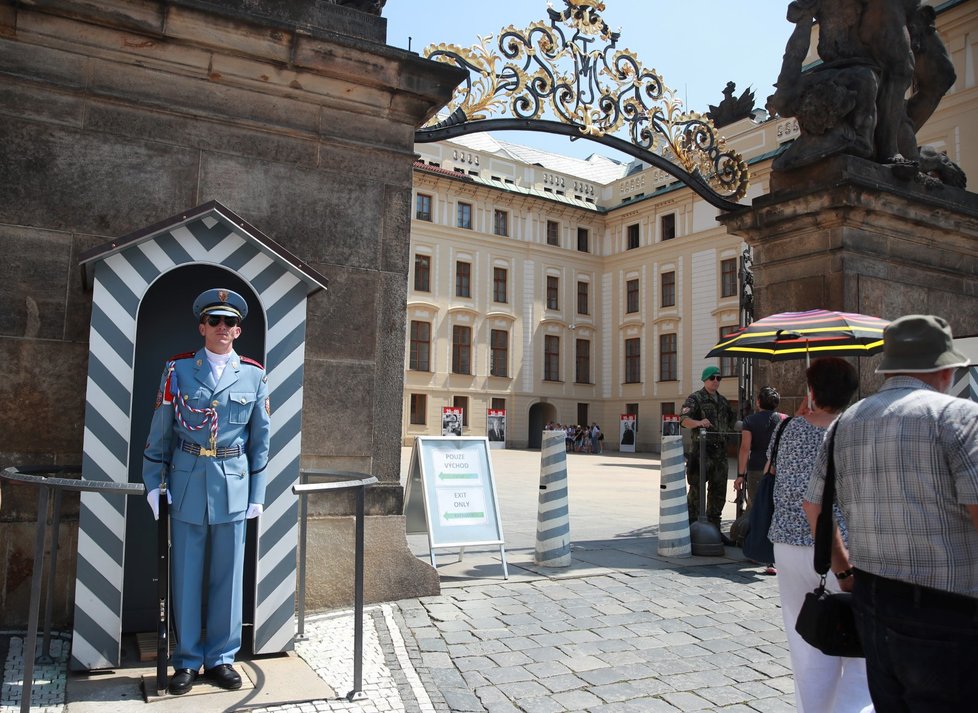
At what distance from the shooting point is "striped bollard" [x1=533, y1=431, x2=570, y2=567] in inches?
298

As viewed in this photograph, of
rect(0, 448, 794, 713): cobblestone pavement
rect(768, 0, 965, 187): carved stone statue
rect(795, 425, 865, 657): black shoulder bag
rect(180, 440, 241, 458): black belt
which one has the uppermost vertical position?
rect(768, 0, 965, 187): carved stone statue

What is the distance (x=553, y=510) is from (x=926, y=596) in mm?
5217

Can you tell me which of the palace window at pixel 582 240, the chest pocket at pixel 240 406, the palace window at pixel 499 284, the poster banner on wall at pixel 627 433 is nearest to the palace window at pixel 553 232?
the palace window at pixel 582 240

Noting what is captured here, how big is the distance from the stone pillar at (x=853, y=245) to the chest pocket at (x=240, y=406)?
20.4ft

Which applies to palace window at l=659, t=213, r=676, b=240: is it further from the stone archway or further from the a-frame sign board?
the a-frame sign board

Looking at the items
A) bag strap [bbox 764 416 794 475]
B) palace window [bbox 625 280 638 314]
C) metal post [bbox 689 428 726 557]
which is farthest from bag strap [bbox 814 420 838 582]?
palace window [bbox 625 280 638 314]

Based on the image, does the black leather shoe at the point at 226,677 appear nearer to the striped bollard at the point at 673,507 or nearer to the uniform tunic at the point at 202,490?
the uniform tunic at the point at 202,490

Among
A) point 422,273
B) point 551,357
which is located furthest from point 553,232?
point 422,273

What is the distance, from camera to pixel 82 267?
15.4ft

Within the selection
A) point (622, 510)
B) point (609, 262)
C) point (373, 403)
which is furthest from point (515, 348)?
point (373, 403)

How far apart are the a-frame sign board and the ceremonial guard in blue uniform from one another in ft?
8.83

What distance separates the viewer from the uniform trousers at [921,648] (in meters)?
2.43

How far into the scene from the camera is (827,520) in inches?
120

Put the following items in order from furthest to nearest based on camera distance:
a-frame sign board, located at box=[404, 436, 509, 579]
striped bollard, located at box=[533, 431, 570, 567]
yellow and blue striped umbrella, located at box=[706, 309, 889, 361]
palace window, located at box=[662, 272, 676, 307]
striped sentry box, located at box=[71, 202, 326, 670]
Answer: palace window, located at box=[662, 272, 676, 307] → striped bollard, located at box=[533, 431, 570, 567] → a-frame sign board, located at box=[404, 436, 509, 579] → yellow and blue striped umbrella, located at box=[706, 309, 889, 361] → striped sentry box, located at box=[71, 202, 326, 670]
